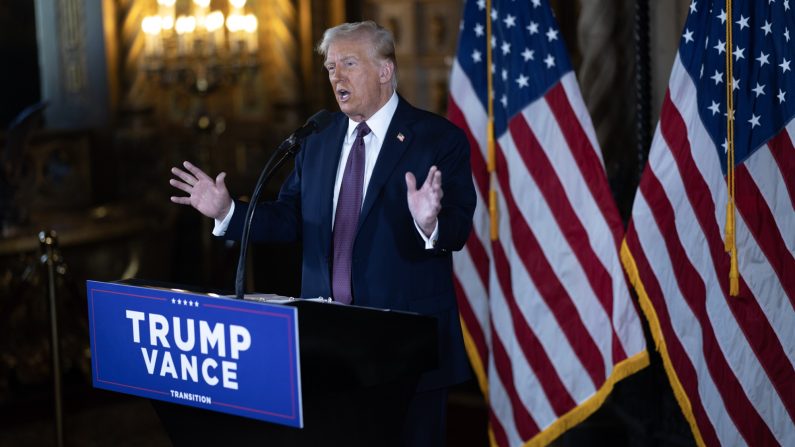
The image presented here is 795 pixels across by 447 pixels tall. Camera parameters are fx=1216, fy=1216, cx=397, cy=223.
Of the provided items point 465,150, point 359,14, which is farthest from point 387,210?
point 359,14

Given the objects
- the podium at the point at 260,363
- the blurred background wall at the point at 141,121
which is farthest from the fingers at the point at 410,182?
the blurred background wall at the point at 141,121

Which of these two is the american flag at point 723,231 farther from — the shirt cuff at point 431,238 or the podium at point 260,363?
the podium at point 260,363

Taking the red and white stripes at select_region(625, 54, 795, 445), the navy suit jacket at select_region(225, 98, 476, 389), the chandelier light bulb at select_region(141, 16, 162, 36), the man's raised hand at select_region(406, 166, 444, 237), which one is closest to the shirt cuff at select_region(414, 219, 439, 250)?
the man's raised hand at select_region(406, 166, 444, 237)


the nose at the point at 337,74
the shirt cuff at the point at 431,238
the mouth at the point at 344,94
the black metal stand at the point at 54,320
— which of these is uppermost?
the nose at the point at 337,74

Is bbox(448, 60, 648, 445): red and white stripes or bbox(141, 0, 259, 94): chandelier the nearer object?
bbox(448, 60, 648, 445): red and white stripes

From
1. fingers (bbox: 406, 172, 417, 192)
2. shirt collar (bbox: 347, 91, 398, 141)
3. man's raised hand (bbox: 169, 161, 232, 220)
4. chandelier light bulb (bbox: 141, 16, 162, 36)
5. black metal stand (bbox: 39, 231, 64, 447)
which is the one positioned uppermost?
chandelier light bulb (bbox: 141, 16, 162, 36)

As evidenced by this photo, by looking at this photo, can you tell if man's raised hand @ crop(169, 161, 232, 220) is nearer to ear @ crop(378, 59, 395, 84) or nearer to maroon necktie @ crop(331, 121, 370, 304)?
maroon necktie @ crop(331, 121, 370, 304)

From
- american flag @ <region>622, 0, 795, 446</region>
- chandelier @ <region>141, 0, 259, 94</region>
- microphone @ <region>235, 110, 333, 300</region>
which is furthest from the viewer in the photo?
chandelier @ <region>141, 0, 259, 94</region>

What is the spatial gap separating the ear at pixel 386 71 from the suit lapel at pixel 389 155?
0.10 meters

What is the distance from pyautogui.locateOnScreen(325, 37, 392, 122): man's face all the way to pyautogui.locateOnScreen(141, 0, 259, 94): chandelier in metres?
4.58

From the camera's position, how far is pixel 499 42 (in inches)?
184

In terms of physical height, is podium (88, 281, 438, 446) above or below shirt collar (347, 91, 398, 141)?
below

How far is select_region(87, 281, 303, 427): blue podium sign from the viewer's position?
2.77m

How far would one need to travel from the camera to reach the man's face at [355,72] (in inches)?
132
